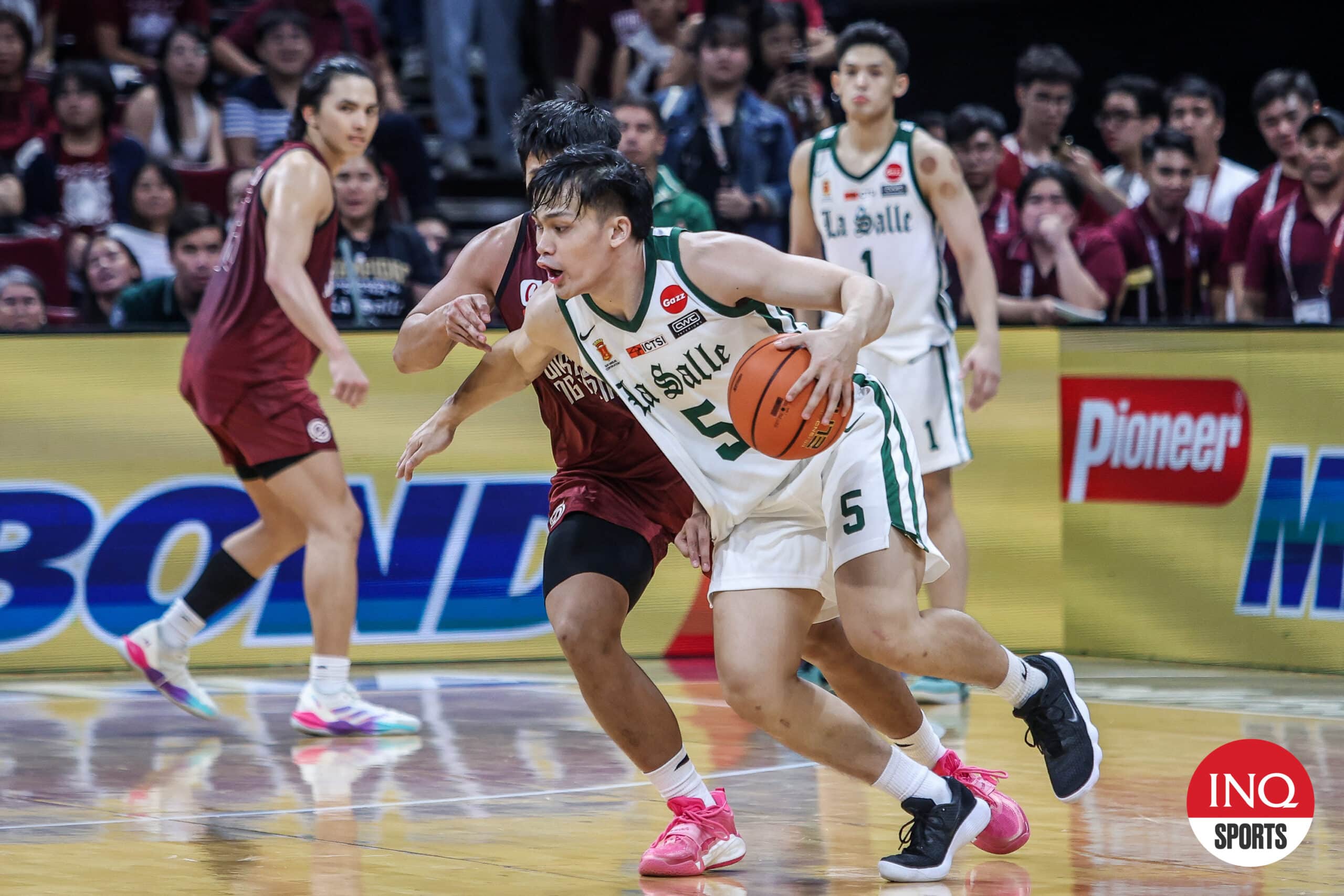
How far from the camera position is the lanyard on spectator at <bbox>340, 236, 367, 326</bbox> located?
9359 millimetres

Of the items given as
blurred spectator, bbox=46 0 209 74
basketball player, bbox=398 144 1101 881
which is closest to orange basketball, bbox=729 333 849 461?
basketball player, bbox=398 144 1101 881

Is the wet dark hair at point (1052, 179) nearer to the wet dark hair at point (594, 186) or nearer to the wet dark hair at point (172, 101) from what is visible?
the wet dark hair at point (172, 101)

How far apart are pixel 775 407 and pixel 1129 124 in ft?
25.5

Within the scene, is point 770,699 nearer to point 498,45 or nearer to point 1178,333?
point 1178,333

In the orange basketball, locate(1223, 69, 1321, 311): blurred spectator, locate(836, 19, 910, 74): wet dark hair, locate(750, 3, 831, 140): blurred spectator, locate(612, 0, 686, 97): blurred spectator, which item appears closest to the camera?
the orange basketball

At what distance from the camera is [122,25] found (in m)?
12.1

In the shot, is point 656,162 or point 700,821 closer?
point 700,821

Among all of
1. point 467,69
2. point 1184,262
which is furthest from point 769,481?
point 467,69

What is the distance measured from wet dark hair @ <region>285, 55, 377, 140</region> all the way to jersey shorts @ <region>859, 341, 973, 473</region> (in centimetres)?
223

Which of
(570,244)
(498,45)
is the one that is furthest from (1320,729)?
(498,45)

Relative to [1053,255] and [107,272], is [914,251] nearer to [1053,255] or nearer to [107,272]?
[1053,255]

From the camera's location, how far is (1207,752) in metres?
6.41

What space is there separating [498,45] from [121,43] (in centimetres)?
239

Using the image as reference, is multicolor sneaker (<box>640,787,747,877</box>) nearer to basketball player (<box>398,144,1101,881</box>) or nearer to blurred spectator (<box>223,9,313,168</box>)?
basketball player (<box>398,144,1101,881</box>)
